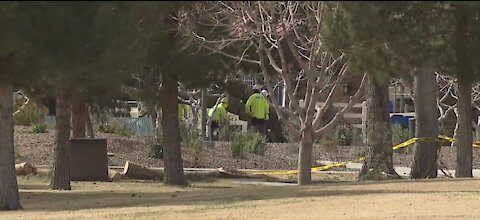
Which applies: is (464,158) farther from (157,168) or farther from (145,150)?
(145,150)

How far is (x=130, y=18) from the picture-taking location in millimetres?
10016

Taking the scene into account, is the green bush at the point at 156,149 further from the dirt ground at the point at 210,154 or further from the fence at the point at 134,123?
the fence at the point at 134,123

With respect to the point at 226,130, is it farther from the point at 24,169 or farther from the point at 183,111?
the point at 24,169

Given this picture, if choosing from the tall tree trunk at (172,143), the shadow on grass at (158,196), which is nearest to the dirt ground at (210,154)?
the tall tree trunk at (172,143)

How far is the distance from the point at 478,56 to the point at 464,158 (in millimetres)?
6148

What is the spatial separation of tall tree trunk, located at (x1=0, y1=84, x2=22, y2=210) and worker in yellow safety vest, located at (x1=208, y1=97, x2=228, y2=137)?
61.6 feet

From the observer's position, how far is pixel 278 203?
1750 cm

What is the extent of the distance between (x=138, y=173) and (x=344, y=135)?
10044 millimetres

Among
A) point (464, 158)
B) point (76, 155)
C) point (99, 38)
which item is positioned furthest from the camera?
point (76, 155)

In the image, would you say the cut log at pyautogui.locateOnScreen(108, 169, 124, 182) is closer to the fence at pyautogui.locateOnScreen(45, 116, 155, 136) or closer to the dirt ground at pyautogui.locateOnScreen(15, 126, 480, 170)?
the dirt ground at pyautogui.locateOnScreen(15, 126, 480, 170)

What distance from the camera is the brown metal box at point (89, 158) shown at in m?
26.6

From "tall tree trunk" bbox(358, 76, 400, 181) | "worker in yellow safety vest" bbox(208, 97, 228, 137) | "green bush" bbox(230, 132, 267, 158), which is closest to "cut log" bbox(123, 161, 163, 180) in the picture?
"green bush" bbox(230, 132, 267, 158)

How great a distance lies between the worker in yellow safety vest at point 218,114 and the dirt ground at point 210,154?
3217mm

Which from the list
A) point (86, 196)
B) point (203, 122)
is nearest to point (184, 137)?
point (203, 122)
